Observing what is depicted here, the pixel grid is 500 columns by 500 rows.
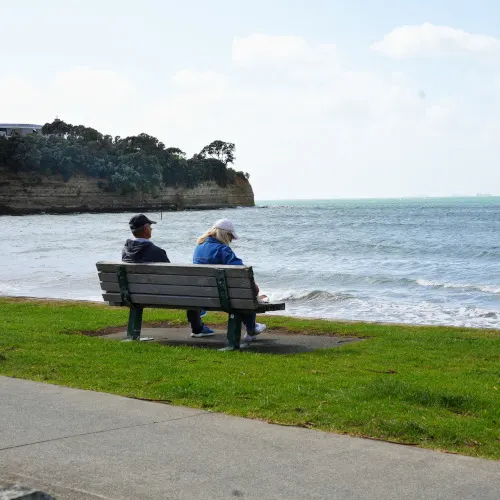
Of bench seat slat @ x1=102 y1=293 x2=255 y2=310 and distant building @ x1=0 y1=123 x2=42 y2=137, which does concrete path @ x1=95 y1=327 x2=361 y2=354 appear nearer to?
bench seat slat @ x1=102 y1=293 x2=255 y2=310

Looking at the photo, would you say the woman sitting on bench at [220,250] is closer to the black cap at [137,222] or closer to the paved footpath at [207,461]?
the black cap at [137,222]

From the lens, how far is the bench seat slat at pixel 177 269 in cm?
886

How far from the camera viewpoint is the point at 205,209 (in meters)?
149

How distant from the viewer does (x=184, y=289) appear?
936cm

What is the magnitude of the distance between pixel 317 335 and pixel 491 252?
1174 inches

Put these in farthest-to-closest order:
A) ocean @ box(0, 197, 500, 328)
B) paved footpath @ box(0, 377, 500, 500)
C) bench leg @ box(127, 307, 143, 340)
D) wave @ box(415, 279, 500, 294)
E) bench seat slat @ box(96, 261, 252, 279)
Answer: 1. wave @ box(415, 279, 500, 294)
2. ocean @ box(0, 197, 500, 328)
3. bench leg @ box(127, 307, 143, 340)
4. bench seat slat @ box(96, 261, 252, 279)
5. paved footpath @ box(0, 377, 500, 500)

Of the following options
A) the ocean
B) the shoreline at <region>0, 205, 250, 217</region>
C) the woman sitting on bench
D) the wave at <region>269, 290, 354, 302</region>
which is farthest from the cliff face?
the woman sitting on bench

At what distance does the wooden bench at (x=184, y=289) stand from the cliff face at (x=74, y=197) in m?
108

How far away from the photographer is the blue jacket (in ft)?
31.9

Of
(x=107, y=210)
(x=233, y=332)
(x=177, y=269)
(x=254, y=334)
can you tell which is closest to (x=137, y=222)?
(x=177, y=269)

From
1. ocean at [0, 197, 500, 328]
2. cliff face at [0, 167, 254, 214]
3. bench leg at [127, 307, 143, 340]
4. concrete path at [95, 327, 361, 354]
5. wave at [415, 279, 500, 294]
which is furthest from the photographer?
cliff face at [0, 167, 254, 214]

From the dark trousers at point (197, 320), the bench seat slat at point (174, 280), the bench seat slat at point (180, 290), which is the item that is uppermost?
the bench seat slat at point (174, 280)

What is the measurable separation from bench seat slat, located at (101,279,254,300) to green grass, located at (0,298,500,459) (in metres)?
0.62

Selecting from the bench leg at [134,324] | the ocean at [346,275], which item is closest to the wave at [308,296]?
the ocean at [346,275]
